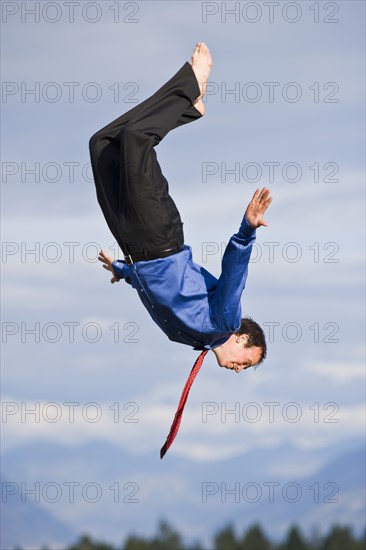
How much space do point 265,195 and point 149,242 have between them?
3.58 feet

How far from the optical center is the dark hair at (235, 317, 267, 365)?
10.3 m

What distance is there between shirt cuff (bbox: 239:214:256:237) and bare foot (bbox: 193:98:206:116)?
1.11 meters

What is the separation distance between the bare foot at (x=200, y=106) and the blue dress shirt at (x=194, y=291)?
114cm

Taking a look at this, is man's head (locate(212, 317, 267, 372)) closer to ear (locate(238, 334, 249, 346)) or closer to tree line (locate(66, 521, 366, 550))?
ear (locate(238, 334, 249, 346))

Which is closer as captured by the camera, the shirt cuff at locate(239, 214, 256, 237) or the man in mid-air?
the shirt cuff at locate(239, 214, 256, 237)

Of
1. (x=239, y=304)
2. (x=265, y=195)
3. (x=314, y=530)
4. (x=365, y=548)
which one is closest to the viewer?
(x=265, y=195)

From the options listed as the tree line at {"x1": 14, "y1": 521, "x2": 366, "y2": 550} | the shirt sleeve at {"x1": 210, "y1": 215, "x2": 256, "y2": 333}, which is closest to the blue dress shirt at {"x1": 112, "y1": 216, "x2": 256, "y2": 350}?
the shirt sleeve at {"x1": 210, "y1": 215, "x2": 256, "y2": 333}

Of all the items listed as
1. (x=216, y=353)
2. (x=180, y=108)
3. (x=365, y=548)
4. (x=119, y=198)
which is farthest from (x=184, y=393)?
(x=365, y=548)

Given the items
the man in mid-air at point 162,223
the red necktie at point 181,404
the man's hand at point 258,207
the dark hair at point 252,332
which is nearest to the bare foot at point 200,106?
the man in mid-air at point 162,223

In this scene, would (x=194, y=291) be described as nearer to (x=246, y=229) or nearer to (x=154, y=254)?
(x=154, y=254)

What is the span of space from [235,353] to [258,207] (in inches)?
65.1

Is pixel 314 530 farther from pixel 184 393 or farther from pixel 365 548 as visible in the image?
pixel 184 393

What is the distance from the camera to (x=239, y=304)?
9734 millimetres

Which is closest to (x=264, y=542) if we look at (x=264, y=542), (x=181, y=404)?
(x=264, y=542)
